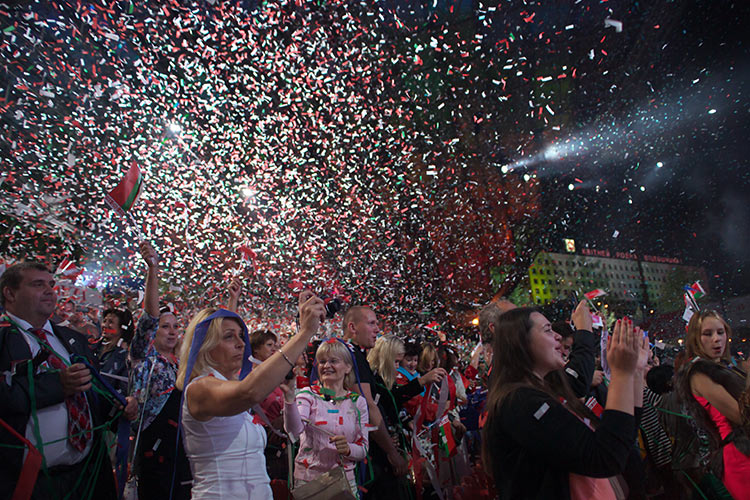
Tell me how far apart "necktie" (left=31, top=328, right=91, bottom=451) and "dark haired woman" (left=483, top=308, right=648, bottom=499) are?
2.25 metres

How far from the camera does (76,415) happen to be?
107 inches

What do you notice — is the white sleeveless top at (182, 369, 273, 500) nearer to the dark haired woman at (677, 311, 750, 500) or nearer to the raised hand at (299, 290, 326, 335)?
the raised hand at (299, 290, 326, 335)

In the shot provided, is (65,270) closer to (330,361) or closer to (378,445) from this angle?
(330,361)

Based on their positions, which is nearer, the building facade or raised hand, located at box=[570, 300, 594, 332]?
raised hand, located at box=[570, 300, 594, 332]

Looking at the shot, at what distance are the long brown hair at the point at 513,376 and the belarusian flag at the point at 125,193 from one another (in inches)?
137

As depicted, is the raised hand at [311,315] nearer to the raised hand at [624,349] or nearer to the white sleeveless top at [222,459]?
the white sleeveless top at [222,459]

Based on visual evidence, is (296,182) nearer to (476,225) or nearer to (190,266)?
(190,266)

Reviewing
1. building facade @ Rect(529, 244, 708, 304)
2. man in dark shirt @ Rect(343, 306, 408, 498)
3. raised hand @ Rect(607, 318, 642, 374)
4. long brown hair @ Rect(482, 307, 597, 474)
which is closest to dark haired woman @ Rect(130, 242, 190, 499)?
man in dark shirt @ Rect(343, 306, 408, 498)

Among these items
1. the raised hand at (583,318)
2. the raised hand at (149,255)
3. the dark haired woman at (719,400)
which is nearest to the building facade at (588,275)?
the dark haired woman at (719,400)

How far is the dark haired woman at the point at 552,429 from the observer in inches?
67.5

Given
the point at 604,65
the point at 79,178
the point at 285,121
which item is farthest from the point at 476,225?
the point at 79,178

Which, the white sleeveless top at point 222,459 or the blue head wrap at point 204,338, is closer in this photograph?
the white sleeveless top at point 222,459

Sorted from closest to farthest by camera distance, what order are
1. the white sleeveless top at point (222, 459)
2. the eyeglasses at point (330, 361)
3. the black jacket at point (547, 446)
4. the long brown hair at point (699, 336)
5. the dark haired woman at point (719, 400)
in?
the black jacket at point (547, 446), the white sleeveless top at point (222, 459), the dark haired woman at point (719, 400), the long brown hair at point (699, 336), the eyeglasses at point (330, 361)

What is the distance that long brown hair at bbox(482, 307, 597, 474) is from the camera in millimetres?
2018
